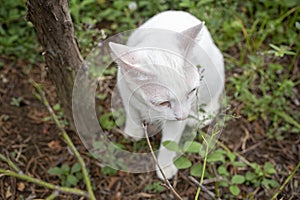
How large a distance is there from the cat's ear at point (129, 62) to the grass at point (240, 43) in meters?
0.55

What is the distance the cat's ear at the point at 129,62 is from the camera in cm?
114

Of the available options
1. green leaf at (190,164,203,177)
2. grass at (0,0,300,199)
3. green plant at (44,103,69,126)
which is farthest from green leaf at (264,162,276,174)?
green plant at (44,103,69,126)

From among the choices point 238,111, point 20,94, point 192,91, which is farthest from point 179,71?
point 20,94

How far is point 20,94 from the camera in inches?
75.7

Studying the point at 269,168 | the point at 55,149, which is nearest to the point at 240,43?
the point at 269,168

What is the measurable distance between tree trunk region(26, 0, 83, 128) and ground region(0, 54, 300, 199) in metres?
0.24

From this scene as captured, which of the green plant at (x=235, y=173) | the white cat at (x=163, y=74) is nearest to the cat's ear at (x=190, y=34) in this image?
the white cat at (x=163, y=74)

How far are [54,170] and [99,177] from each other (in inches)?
7.6

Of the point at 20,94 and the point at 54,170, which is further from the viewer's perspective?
the point at 20,94

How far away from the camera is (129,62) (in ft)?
3.81

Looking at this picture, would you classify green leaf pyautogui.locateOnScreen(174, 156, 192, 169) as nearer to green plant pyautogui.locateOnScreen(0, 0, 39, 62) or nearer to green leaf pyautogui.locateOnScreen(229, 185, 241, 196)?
green leaf pyautogui.locateOnScreen(229, 185, 241, 196)

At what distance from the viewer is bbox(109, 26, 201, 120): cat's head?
1.16 meters

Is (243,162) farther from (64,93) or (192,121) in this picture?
(64,93)

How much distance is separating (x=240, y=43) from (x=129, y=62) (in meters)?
1.19
